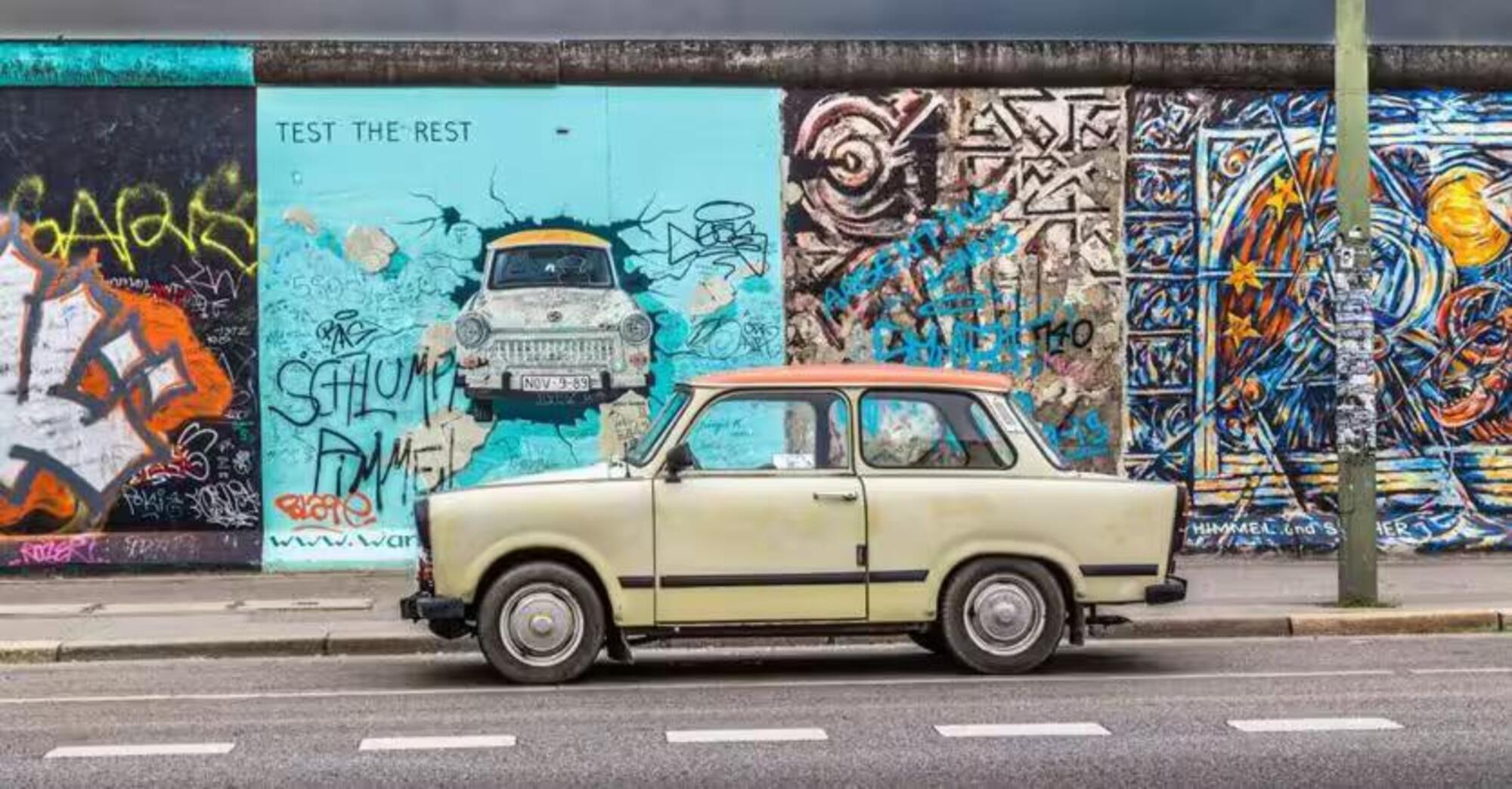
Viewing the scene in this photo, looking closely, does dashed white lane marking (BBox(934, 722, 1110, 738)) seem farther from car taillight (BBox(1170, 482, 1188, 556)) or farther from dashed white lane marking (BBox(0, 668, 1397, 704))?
car taillight (BBox(1170, 482, 1188, 556))

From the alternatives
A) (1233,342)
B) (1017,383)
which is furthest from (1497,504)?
(1017,383)

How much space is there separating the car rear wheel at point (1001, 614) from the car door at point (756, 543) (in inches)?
21.0

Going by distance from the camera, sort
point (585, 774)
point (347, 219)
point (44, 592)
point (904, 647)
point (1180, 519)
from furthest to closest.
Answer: point (347, 219)
point (44, 592)
point (904, 647)
point (1180, 519)
point (585, 774)

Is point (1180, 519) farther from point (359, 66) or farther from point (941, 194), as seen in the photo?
point (359, 66)

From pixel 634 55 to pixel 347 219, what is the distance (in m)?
2.78

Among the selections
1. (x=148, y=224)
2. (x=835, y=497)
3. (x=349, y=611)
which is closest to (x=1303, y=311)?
(x=835, y=497)

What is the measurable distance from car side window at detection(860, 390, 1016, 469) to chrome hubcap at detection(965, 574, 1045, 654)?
0.67m

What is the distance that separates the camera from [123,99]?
1641 centimetres

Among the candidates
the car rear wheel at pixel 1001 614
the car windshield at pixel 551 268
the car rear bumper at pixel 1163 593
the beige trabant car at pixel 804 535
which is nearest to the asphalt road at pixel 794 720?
the car rear wheel at pixel 1001 614

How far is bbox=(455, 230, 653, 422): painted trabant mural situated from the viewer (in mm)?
16625

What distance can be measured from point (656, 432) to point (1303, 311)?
834 cm

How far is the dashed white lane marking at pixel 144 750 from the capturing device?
8.56m

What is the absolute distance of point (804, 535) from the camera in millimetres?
10656

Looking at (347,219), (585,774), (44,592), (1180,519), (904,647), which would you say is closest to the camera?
(585,774)
